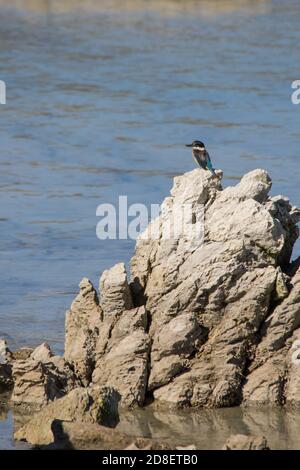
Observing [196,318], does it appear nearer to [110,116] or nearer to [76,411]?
[76,411]

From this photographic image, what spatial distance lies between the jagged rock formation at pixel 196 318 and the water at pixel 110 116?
71.3 inches

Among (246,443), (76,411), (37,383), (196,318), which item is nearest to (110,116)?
(196,318)

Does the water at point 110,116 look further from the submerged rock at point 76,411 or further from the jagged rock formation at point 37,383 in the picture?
the submerged rock at point 76,411

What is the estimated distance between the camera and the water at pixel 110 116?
19.8 metres

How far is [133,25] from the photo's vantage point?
47719 millimetres

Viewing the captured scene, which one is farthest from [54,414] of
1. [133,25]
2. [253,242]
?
[133,25]

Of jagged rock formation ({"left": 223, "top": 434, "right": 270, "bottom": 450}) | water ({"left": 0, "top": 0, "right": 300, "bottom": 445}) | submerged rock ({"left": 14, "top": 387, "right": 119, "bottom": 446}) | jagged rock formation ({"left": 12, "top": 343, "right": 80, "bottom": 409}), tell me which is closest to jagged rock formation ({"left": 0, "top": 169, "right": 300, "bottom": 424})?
jagged rock formation ({"left": 12, "top": 343, "right": 80, "bottom": 409})

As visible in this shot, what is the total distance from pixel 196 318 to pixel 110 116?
65.0 ft

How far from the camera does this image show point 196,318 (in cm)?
1297

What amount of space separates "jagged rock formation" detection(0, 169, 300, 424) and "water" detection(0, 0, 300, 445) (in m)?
1.81

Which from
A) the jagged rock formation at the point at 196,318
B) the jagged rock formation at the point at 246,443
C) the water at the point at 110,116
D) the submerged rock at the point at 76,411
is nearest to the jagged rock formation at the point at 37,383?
the jagged rock formation at the point at 196,318
